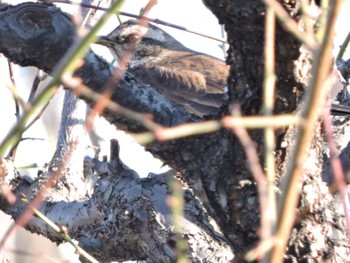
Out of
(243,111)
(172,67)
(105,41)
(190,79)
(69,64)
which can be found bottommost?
(69,64)

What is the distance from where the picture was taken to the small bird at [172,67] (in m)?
6.59

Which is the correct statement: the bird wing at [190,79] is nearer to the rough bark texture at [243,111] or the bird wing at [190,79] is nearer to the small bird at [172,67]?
the small bird at [172,67]

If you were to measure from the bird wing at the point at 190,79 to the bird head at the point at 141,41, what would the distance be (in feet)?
0.91

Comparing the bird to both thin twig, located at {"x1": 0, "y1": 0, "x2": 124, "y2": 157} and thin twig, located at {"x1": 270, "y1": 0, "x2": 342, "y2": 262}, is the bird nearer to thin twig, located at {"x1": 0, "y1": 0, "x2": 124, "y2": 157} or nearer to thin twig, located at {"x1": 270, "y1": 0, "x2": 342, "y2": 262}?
thin twig, located at {"x1": 0, "y1": 0, "x2": 124, "y2": 157}

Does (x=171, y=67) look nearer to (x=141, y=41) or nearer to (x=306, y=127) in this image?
(x=141, y=41)

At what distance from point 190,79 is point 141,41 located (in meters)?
1.45

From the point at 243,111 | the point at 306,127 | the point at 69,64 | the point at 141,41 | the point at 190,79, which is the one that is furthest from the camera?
the point at 141,41

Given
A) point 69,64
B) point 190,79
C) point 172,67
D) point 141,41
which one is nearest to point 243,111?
point 69,64

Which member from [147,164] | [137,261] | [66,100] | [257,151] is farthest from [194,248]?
[147,164]

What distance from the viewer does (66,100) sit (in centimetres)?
584

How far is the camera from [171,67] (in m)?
7.50

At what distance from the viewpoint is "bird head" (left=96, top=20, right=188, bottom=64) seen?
7.50 meters

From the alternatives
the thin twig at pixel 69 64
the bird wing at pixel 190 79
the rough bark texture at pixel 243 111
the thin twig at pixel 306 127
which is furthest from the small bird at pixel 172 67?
the thin twig at pixel 306 127

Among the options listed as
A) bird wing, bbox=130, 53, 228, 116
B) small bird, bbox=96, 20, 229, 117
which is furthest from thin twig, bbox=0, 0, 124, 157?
bird wing, bbox=130, 53, 228, 116
